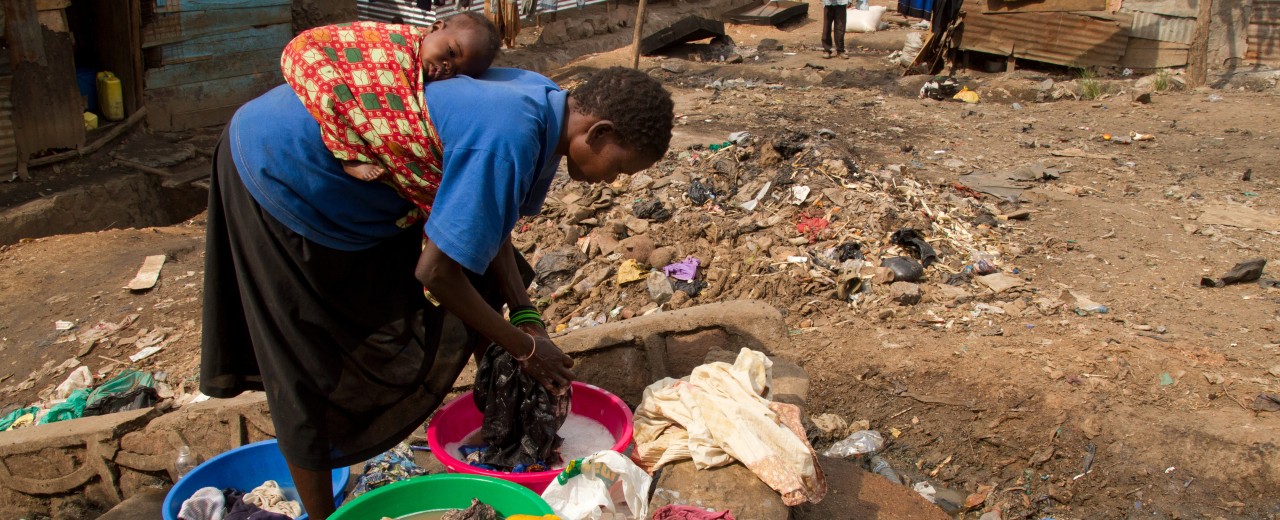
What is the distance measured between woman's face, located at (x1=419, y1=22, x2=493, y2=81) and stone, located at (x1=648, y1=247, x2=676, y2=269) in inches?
106

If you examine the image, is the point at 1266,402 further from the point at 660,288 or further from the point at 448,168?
the point at 448,168

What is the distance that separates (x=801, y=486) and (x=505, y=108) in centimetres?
119

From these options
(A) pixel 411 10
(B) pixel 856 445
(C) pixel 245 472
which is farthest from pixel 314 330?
(A) pixel 411 10

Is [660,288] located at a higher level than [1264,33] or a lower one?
lower

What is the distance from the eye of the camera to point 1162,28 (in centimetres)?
966

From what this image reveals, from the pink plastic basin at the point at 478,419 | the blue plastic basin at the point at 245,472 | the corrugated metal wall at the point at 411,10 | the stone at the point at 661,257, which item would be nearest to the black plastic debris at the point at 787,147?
the stone at the point at 661,257

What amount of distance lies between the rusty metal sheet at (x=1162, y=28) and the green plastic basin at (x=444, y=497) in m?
10.1

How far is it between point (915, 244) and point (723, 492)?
3032 mm

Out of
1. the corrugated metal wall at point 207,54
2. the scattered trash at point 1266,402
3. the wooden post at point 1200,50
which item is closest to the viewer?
the scattered trash at point 1266,402

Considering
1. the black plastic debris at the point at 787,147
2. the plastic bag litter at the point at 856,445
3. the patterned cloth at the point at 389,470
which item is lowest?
the plastic bag litter at the point at 856,445

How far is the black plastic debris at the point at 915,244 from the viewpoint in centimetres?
479

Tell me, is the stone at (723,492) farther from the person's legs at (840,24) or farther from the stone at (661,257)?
the person's legs at (840,24)

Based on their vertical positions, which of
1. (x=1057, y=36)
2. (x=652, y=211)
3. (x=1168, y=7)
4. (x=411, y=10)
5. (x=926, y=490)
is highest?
(x=1168, y=7)

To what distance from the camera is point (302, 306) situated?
210cm
